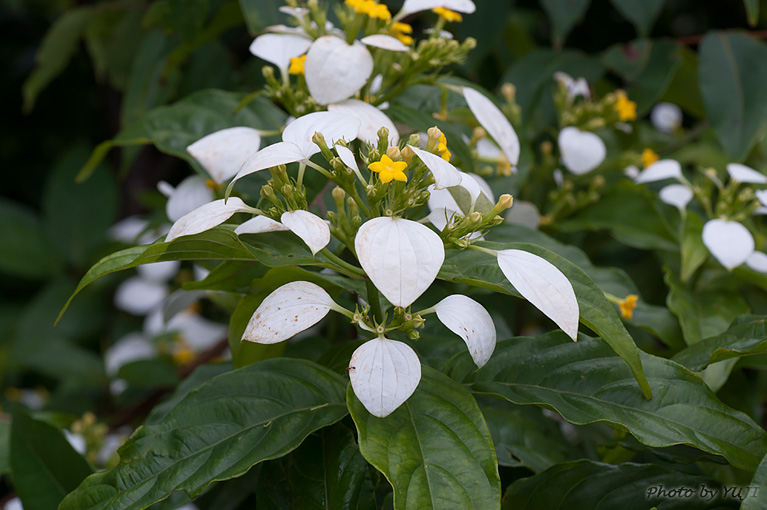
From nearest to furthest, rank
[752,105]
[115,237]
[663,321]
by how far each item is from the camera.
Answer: [663,321], [752,105], [115,237]

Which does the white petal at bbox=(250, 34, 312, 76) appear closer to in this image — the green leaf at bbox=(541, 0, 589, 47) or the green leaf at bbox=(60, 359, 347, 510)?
the green leaf at bbox=(60, 359, 347, 510)

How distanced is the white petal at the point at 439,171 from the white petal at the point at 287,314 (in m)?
0.13

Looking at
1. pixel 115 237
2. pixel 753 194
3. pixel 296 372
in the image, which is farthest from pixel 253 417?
pixel 115 237

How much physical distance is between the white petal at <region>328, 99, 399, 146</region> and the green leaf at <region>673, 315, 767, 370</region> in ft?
1.10

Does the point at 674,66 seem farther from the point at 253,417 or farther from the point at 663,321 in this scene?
the point at 253,417

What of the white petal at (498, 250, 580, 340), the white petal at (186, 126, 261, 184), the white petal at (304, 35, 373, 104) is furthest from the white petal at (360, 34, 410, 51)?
the white petal at (498, 250, 580, 340)

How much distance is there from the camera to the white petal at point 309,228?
1.44 ft

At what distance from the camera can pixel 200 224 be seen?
0.46 meters

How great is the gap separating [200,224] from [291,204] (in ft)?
0.24

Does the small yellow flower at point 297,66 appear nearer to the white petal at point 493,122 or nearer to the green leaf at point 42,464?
the white petal at point 493,122

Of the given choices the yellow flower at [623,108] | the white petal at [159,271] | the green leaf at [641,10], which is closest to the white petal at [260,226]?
the yellow flower at [623,108]

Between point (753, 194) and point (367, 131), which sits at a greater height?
point (367, 131)

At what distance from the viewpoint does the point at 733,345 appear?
20.9 inches

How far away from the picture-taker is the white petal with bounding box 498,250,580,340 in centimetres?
45
